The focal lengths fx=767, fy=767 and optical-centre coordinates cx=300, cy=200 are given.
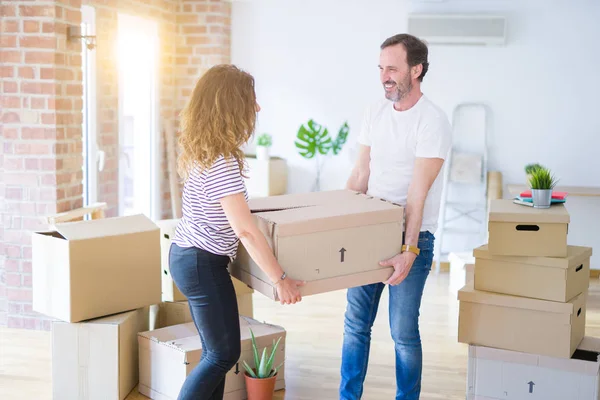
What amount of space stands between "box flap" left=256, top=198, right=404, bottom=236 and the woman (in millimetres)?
107

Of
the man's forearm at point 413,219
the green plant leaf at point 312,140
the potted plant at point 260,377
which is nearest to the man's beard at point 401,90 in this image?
the man's forearm at point 413,219

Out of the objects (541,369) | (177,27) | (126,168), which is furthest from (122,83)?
(541,369)

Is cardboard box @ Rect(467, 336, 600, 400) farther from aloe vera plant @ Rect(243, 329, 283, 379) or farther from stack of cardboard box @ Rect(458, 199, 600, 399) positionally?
aloe vera plant @ Rect(243, 329, 283, 379)

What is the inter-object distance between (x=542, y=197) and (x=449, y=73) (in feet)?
10.3

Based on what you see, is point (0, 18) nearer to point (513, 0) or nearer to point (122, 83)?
point (122, 83)

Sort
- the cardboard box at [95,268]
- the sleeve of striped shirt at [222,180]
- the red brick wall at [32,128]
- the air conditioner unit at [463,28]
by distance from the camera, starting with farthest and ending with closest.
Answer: the air conditioner unit at [463,28]
the red brick wall at [32,128]
the cardboard box at [95,268]
the sleeve of striped shirt at [222,180]

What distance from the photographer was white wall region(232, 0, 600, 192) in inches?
235

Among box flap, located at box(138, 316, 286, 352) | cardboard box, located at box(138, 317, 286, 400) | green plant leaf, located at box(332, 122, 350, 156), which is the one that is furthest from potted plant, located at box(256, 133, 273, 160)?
cardboard box, located at box(138, 317, 286, 400)

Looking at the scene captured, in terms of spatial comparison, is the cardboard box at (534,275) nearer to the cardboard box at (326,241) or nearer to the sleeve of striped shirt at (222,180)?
the cardboard box at (326,241)

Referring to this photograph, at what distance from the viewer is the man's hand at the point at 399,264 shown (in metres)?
2.66

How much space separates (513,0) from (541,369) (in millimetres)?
3671

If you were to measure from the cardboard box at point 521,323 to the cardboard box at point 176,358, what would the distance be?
2.84 feet

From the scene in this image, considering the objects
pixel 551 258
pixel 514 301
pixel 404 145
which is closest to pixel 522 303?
pixel 514 301

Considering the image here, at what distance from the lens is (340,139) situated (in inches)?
242
